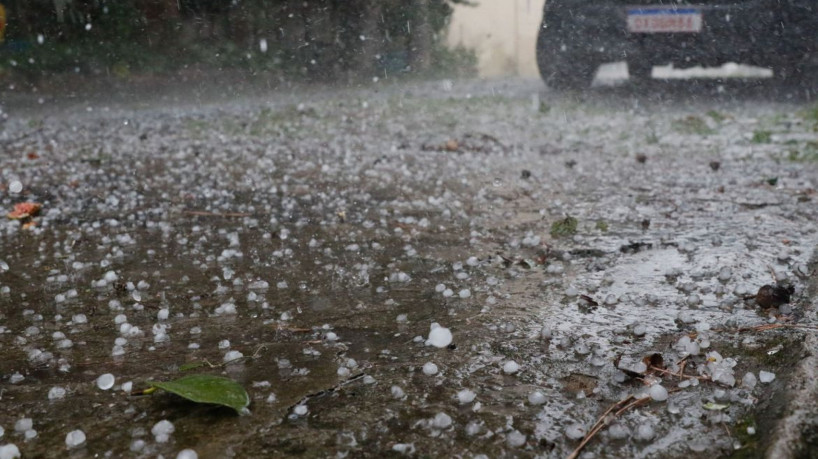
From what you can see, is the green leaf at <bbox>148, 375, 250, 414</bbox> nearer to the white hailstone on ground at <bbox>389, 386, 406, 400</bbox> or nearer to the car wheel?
the white hailstone on ground at <bbox>389, 386, 406, 400</bbox>

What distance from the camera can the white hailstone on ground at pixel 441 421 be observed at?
47.7 inches

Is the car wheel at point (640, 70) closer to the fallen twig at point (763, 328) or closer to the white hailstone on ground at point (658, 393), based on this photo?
the fallen twig at point (763, 328)

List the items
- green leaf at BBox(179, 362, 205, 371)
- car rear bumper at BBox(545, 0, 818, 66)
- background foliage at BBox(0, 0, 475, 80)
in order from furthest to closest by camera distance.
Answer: background foliage at BBox(0, 0, 475, 80) < car rear bumper at BBox(545, 0, 818, 66) < green leaf at BBox(179, 362, 205, 371)

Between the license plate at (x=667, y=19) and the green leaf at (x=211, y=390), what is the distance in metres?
5.57

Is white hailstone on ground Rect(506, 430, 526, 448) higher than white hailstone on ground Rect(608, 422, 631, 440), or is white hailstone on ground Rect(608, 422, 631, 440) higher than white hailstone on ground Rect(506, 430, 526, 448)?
white hailstone on ground Rect(506, 430, 526, 448)

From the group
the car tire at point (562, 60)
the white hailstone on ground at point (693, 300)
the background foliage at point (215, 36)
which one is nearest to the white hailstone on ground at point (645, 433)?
the white hailstone on ground at point (693, 300)

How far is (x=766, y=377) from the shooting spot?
4.23 feet

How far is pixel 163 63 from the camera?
27.1ft

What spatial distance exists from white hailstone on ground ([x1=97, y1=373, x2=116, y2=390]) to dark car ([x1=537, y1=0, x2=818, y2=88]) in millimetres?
5587

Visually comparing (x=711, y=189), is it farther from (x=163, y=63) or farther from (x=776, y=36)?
(x=163, y=63)

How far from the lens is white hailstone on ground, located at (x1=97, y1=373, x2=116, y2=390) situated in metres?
1.37

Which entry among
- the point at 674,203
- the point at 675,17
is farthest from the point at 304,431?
the point at 675,17

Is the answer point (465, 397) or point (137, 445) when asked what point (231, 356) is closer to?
point (137, 445)

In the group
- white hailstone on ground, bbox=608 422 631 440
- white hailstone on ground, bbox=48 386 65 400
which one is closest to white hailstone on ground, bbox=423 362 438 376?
white hailstone on ground, bbox=608 422 631 440
